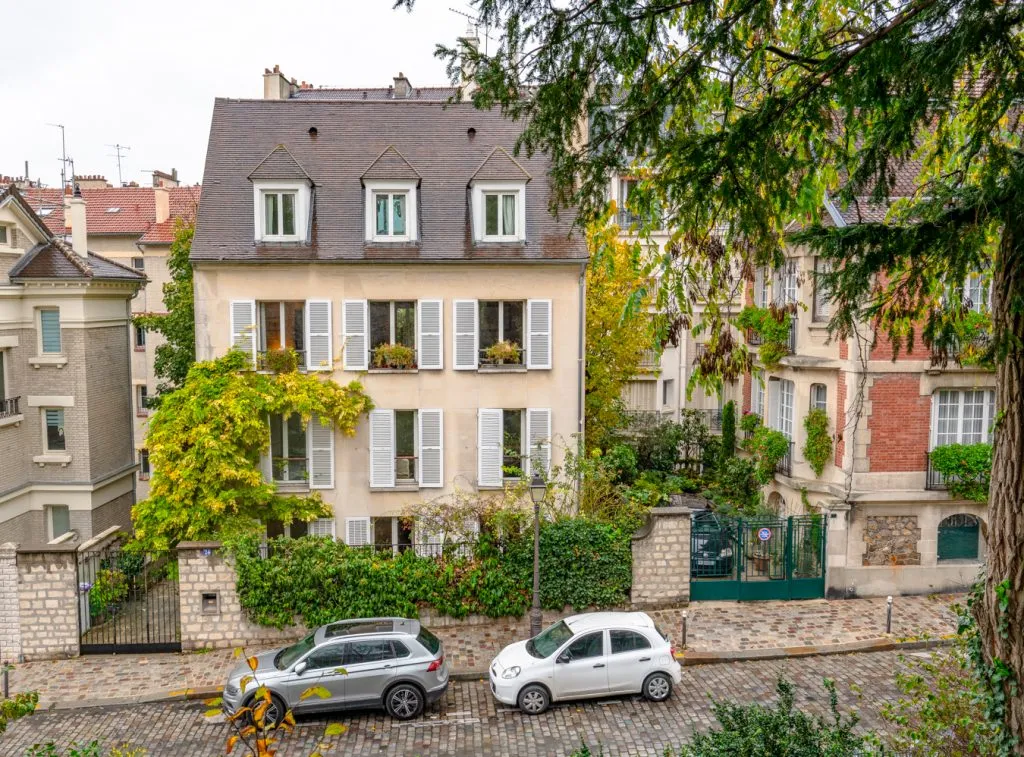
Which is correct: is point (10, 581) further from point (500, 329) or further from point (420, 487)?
point (500, 329)

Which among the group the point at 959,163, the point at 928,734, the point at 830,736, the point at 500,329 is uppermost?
the point at 959,163

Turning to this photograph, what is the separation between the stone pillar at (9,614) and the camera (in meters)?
15.9

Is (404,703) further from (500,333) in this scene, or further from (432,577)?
(500,333)

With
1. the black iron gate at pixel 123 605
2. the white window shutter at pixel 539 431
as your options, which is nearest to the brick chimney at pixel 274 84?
the white window shutter at pixel 539 431

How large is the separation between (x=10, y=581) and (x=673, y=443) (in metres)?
19.9

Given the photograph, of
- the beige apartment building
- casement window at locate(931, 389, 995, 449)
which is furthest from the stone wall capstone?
the beige apartment building

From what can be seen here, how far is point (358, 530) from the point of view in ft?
67.2

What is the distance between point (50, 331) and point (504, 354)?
41.6 feet

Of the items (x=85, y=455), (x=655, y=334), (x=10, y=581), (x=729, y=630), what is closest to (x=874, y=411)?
(x=729, y=630)

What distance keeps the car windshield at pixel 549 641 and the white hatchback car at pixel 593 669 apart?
3cm

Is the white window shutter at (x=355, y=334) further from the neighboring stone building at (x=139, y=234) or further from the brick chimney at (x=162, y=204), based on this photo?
the brick chimney at (x=162, y=204)

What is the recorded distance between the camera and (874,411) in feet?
60.6

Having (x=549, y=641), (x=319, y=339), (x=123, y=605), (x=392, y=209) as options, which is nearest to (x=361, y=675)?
(x=549, y=641)

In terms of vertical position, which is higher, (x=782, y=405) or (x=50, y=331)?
(x=50, y=331)
